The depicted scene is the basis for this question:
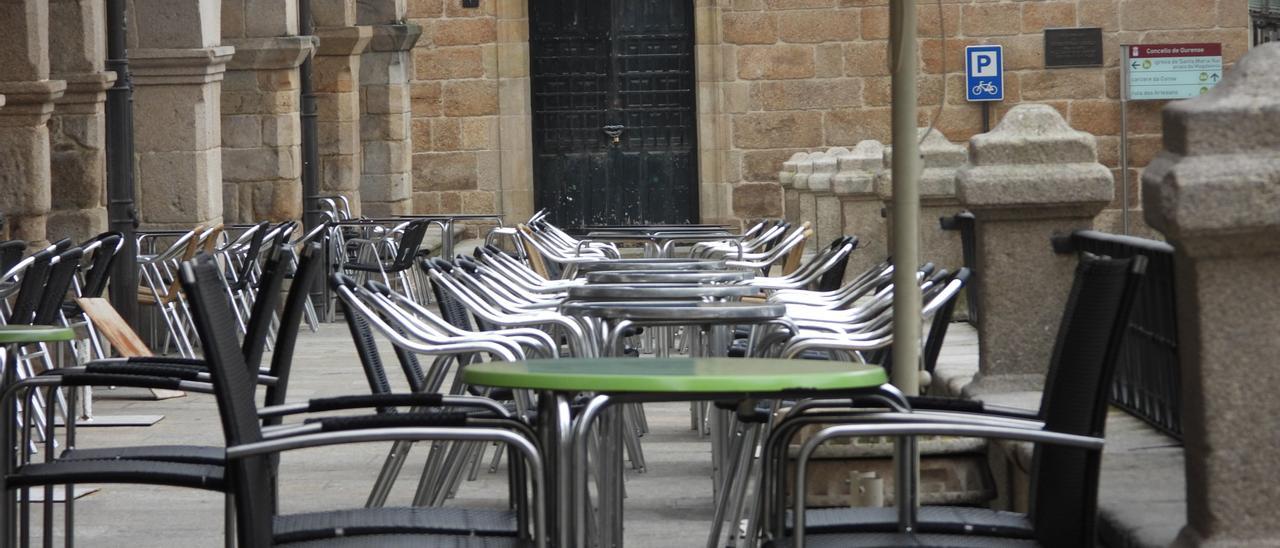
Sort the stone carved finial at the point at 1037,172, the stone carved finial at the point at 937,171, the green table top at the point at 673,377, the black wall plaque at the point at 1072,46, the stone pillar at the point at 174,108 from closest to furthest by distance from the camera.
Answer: the green table top at the point at 673,377 < the stone carved finial at the point at 1037,172 < the stone carved finial at the point at 937,171 < the stone pillar at the point at 174,108 < the black wall plaque at the point at 1072,46

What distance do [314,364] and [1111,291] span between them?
8528mm

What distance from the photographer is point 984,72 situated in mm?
20828

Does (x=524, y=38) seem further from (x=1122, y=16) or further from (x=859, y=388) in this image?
(x=859, y=388)

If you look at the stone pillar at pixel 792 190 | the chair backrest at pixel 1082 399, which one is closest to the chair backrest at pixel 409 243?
the stone pillar at pixel 792 190

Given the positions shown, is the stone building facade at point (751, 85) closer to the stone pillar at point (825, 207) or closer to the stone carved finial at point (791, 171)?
the stone carved finial at point (791, 171)

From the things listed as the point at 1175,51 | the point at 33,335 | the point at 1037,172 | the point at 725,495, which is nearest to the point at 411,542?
the point at 33,335

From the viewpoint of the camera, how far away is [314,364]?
11414 mm

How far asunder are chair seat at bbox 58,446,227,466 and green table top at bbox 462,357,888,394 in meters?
0.82

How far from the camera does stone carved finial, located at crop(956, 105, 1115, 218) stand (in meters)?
6.32

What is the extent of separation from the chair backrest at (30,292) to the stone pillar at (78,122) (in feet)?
13.3

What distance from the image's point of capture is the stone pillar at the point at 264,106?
47.1 feet

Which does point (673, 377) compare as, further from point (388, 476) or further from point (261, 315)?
point (388, 476)

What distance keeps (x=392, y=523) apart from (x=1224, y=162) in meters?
1.49

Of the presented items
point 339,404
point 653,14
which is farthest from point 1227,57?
point 339,404
